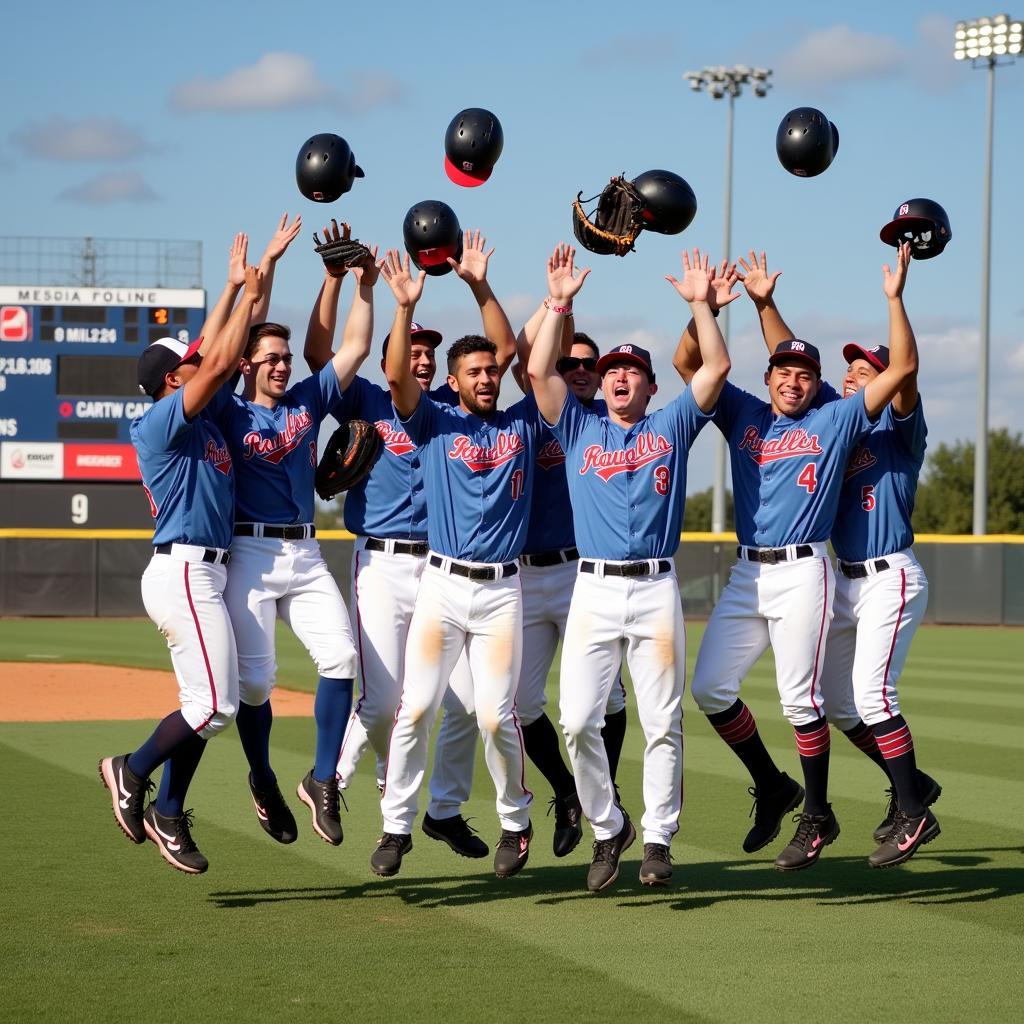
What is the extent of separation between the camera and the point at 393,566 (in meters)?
5.96

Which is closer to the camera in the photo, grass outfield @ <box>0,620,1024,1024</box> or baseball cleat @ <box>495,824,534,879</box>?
grass outfield @ <box>0,620,1024,1024</box>

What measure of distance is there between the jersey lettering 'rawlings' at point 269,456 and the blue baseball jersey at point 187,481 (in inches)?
5.8

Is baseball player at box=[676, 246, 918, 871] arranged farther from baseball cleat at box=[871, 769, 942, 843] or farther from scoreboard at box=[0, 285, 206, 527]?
scoreboard at box=[0, 285, 206, 527]

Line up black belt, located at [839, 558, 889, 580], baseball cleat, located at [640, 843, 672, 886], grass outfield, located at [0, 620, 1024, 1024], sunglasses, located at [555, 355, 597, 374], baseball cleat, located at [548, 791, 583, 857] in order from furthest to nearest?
sunglasses, located at [555, 355, 597, 374]
baseball cleat, located at [548, 791, 583, 857]
black belt, located at [839, 558, 889, 580]
baseball cleat, located at [640, 843, 672, 886]
grass outfield, located at [0, 620, 1024, 1024]

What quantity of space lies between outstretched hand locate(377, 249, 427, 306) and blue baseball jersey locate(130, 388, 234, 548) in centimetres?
89

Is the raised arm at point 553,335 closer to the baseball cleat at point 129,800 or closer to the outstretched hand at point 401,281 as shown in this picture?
the outstretched hand at point 401,281

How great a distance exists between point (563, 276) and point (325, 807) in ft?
7.29

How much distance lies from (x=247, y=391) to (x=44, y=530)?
19.4 metres

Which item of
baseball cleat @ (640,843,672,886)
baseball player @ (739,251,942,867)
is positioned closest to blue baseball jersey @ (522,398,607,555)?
baseball player @ (739,251,942,867)

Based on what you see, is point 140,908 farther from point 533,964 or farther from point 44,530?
point 44,530

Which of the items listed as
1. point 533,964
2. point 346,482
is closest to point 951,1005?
point 533,964

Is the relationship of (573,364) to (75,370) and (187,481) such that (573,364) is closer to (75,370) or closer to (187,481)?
(187,481)

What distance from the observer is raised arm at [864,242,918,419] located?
5.55m

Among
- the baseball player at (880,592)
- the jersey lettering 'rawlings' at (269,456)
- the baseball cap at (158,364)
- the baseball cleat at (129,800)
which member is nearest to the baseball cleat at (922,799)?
the baseball player at (880,592)
